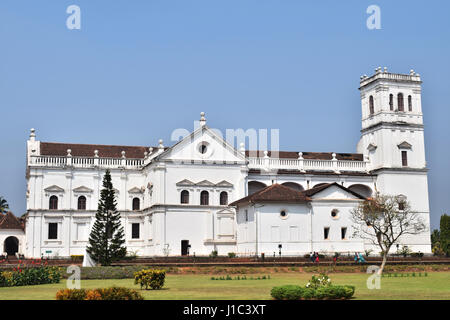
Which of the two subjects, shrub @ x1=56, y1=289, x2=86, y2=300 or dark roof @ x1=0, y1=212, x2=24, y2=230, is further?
dark roof @ x1=0, y1=212, x2=24, y2=230

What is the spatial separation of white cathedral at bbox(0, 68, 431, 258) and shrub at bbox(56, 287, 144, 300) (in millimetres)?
35426

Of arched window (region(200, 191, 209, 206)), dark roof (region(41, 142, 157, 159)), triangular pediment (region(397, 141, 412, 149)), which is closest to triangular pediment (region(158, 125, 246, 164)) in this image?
arched window (region(200, 191, 209, 206))

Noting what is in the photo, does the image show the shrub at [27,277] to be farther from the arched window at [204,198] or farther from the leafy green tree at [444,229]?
the leafy green tree at [444,229]

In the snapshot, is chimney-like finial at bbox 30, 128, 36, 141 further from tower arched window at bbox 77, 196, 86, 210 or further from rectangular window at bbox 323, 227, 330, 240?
rectangular window at bbox 323, 227, 330, 240

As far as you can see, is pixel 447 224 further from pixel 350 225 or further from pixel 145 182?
pixel 145 182

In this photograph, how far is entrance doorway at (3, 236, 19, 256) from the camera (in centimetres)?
7025

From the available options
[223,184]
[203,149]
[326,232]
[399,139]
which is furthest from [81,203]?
[399,139]

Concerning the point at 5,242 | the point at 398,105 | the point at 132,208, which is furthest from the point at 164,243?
A: the point at 398,105

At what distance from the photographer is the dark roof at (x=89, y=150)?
62.4 m

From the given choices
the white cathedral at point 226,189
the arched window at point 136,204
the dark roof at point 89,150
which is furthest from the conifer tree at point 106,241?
the dark roof at point 89,150

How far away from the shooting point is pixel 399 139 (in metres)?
65.1

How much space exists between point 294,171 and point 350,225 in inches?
396

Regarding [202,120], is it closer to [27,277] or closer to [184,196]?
[184,196]

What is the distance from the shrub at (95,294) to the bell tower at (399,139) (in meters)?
48.9
